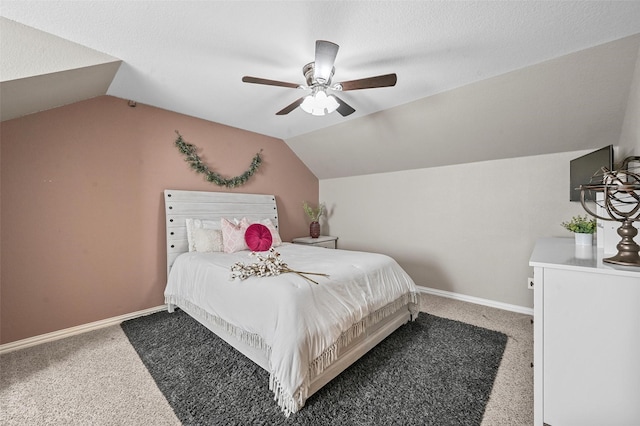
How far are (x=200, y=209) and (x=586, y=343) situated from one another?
12.1 feet

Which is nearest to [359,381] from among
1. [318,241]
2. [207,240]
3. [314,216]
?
[207,240]

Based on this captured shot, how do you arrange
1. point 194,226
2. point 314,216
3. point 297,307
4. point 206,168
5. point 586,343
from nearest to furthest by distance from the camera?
point 586,343 < point 297,307 < point 194,226 < point 206,168 < point 314,216

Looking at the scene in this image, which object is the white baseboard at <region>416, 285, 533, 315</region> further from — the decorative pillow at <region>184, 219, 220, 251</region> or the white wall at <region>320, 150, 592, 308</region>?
the decorative pillow at <region>184, 219, 220, 251</region>

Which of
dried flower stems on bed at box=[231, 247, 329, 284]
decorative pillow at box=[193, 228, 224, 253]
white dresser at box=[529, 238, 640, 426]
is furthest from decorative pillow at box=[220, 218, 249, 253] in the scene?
white dresser at box=[529, 238, 640, 426]

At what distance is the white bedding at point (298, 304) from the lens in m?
1.56

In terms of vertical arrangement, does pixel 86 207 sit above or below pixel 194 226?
above

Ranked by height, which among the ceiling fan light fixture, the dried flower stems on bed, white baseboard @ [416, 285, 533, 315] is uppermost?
the ceiling fan light fixture

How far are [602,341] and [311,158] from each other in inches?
162

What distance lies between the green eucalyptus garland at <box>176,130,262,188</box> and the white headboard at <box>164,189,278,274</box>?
0.60 feet

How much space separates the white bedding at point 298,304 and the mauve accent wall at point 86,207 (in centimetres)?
78

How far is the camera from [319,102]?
7.13ft

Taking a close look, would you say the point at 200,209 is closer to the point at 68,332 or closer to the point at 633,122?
the point at 68,332

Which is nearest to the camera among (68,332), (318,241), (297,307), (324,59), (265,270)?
(297,307)

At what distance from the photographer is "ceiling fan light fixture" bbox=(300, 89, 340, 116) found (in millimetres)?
2141
